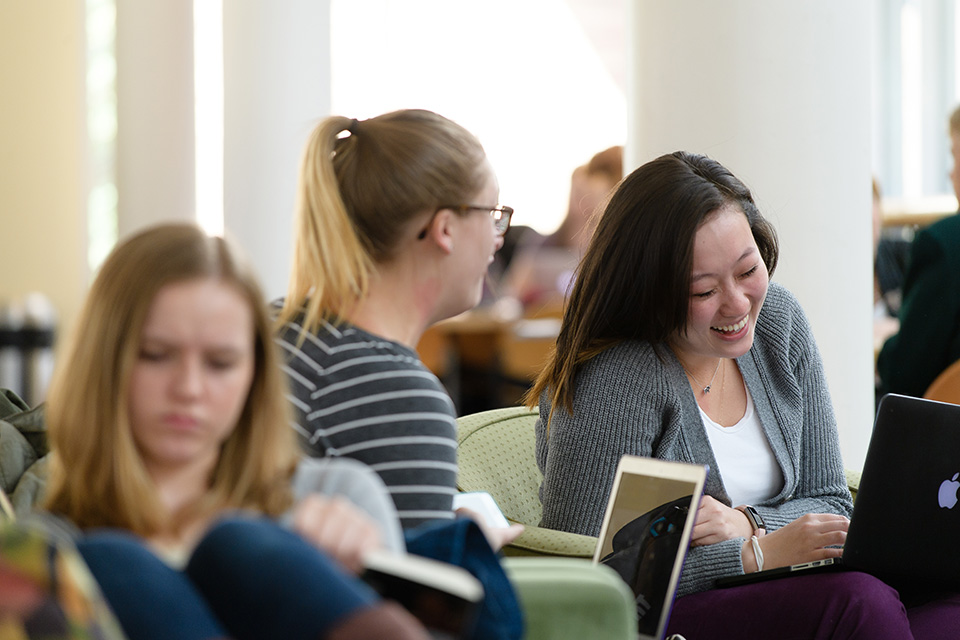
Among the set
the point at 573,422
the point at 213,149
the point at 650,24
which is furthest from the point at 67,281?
the point at 573,422

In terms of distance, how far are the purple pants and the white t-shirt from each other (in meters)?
0.24

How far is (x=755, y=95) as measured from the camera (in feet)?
8.42

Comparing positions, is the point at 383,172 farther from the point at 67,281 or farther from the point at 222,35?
the point at 67,281

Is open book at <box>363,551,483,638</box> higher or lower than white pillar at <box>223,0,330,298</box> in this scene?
lower

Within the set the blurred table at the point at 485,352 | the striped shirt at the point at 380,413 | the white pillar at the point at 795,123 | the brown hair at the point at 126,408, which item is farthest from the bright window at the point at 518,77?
the brown hair at the point at 126,408

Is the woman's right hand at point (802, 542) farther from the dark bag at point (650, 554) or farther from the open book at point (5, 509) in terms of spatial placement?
the open book at point (5, 509)

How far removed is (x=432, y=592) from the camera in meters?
1.02

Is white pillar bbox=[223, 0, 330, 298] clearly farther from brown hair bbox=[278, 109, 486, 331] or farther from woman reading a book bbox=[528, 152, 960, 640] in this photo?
brown hair bbox=[278, 109, 486, 331]

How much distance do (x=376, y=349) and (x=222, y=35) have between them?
7.93 ft

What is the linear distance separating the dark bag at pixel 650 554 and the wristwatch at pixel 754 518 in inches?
12.7

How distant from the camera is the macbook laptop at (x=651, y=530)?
5.10 ft

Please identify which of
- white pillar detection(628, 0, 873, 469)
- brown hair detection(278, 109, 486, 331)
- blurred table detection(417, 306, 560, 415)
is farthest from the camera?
blurred table detection(417, 306, 560, 415)

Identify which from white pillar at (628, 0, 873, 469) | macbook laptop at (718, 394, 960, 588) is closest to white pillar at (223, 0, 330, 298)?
white pillar at (628, 0, 873, 469)

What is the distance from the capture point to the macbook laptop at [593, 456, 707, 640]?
5.10ft
